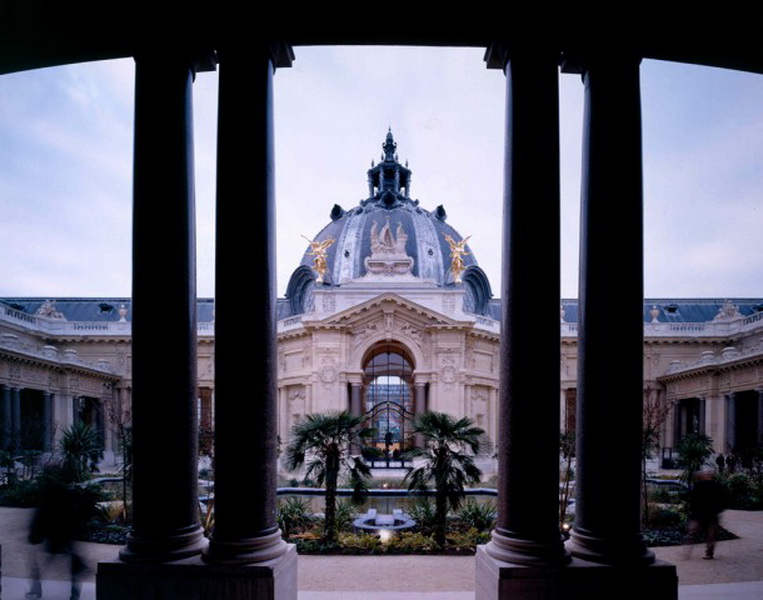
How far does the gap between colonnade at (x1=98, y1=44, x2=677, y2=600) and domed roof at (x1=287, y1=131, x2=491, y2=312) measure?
157 ft

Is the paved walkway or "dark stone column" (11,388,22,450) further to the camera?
"dark stone column" (11,388,22,450)

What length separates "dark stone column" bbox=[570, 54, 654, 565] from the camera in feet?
28.0

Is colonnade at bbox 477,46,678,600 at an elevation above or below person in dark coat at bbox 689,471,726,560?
above

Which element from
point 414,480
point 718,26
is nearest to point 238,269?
point 718,26

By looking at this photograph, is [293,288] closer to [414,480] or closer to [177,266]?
[414,480]

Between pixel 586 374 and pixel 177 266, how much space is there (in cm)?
623

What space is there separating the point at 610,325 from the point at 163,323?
21.3 feet

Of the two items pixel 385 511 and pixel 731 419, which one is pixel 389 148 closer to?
pixel 731 419

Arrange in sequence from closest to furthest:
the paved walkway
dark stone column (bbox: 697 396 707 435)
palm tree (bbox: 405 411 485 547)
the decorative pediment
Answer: the paved walkway → palm tree (bbox: 405 411 485 547) → dark stone column (bbox: 697 396 707 435) → the decorative pediment

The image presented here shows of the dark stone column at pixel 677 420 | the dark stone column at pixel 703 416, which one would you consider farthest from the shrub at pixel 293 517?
the dark stone column at pixel 677 420

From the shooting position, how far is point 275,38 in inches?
359

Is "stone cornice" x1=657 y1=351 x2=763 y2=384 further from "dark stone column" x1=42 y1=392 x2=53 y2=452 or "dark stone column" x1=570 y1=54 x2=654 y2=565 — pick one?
"dark stone column" x1=42 y1=392 x2=53 y2=452

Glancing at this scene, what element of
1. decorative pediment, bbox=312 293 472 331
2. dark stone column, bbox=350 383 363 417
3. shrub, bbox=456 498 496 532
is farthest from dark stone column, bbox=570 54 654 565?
dark stone column, bbox=350 383 363 417

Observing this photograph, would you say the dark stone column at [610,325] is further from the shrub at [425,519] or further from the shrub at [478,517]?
the shrub at [478,517]
